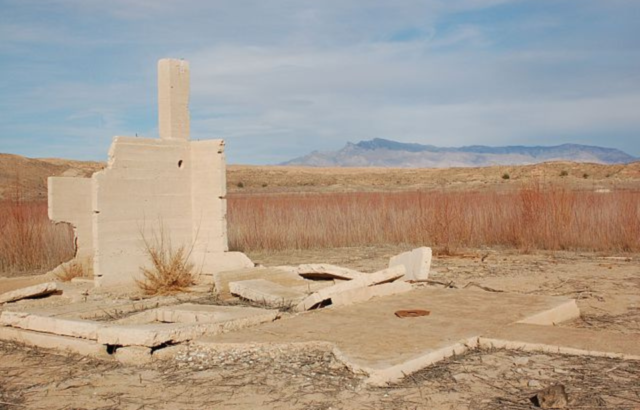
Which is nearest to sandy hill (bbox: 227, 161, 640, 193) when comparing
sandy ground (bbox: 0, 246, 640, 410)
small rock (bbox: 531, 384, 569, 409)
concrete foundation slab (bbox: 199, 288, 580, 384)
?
concrete foundation slab (bbox: 199, 288, 580, 384)

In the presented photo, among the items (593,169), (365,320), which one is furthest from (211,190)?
(593,169)

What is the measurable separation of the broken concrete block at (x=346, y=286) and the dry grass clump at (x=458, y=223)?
552cm

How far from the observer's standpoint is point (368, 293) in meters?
8.50

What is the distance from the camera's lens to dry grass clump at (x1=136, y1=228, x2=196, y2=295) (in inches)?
389

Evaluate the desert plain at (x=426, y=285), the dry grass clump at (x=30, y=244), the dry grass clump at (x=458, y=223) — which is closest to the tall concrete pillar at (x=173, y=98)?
the desert plain at (x=426, y=285)

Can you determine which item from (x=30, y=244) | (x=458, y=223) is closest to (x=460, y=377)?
(x=458, y=223)

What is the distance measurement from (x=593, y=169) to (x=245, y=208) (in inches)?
1138

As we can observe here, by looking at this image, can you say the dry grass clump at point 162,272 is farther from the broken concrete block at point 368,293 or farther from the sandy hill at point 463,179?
the sandy hill at point 463,179

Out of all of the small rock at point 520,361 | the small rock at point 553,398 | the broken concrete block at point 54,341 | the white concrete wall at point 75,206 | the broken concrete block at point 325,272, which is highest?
the white concrete wall at point 75,206

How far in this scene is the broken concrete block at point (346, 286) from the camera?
8.00 m

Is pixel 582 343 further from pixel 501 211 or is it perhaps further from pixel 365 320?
pixel 501 211

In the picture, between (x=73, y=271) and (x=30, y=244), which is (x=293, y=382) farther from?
(x=30, y=244)

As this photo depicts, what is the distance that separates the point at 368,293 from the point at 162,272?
3.09m

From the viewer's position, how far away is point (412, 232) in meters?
15.9
